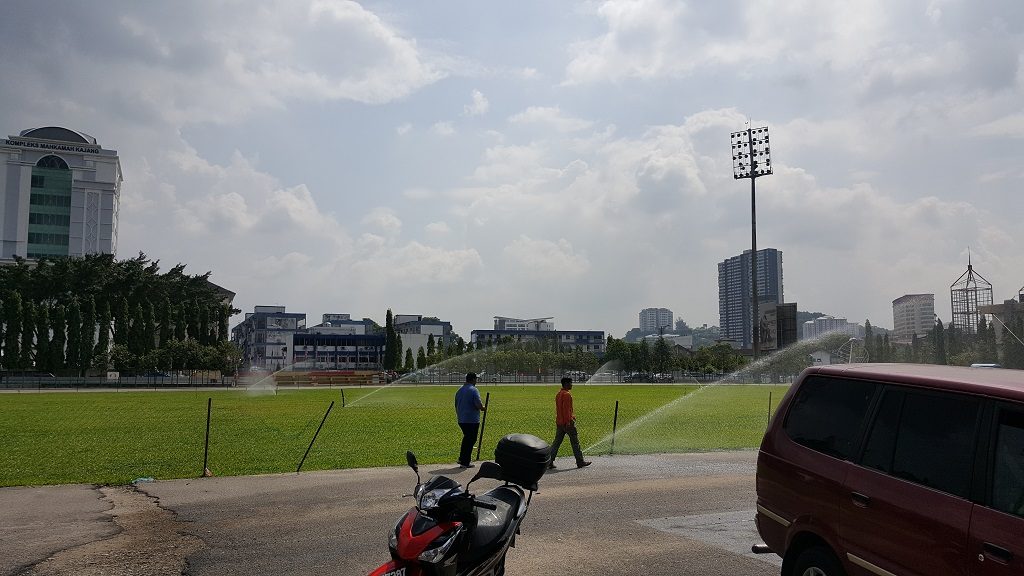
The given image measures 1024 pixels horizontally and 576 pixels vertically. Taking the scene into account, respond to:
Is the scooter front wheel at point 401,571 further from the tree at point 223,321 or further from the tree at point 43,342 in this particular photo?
the tree at point 223,321

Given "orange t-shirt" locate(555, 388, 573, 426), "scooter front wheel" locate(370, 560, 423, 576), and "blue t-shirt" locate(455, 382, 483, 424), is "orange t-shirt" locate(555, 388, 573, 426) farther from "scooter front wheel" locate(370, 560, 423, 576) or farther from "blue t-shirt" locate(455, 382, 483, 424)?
"scooter front wheel" locate(370, 560, 423, 576)

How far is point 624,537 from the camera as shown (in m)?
8.45

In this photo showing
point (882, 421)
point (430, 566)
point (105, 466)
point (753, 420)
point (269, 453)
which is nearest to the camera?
point (430, 566)

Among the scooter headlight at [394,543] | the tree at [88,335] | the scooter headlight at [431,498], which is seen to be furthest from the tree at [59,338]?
the scooter headlight at [431,498]

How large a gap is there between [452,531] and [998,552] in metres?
3.19

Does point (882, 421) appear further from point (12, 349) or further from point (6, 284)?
point (6, 284)

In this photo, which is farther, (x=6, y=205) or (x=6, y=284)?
(x=6, y=205)

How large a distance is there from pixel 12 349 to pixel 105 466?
82.0 metres

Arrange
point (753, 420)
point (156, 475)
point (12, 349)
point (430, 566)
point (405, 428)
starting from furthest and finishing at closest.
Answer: point (12, 349) < point (753, 420) < point (405, 428) < point (156, 475) < point (430, 566)

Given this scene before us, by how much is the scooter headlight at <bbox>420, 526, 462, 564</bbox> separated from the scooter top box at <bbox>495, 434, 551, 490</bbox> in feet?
4.59

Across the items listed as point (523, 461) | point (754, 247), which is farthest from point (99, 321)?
point (523, 461)

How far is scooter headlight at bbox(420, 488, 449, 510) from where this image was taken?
4656mm

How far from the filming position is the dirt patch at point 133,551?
7.22 meters

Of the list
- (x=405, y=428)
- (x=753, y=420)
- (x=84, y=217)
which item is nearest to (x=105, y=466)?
(x=405, y=428)
